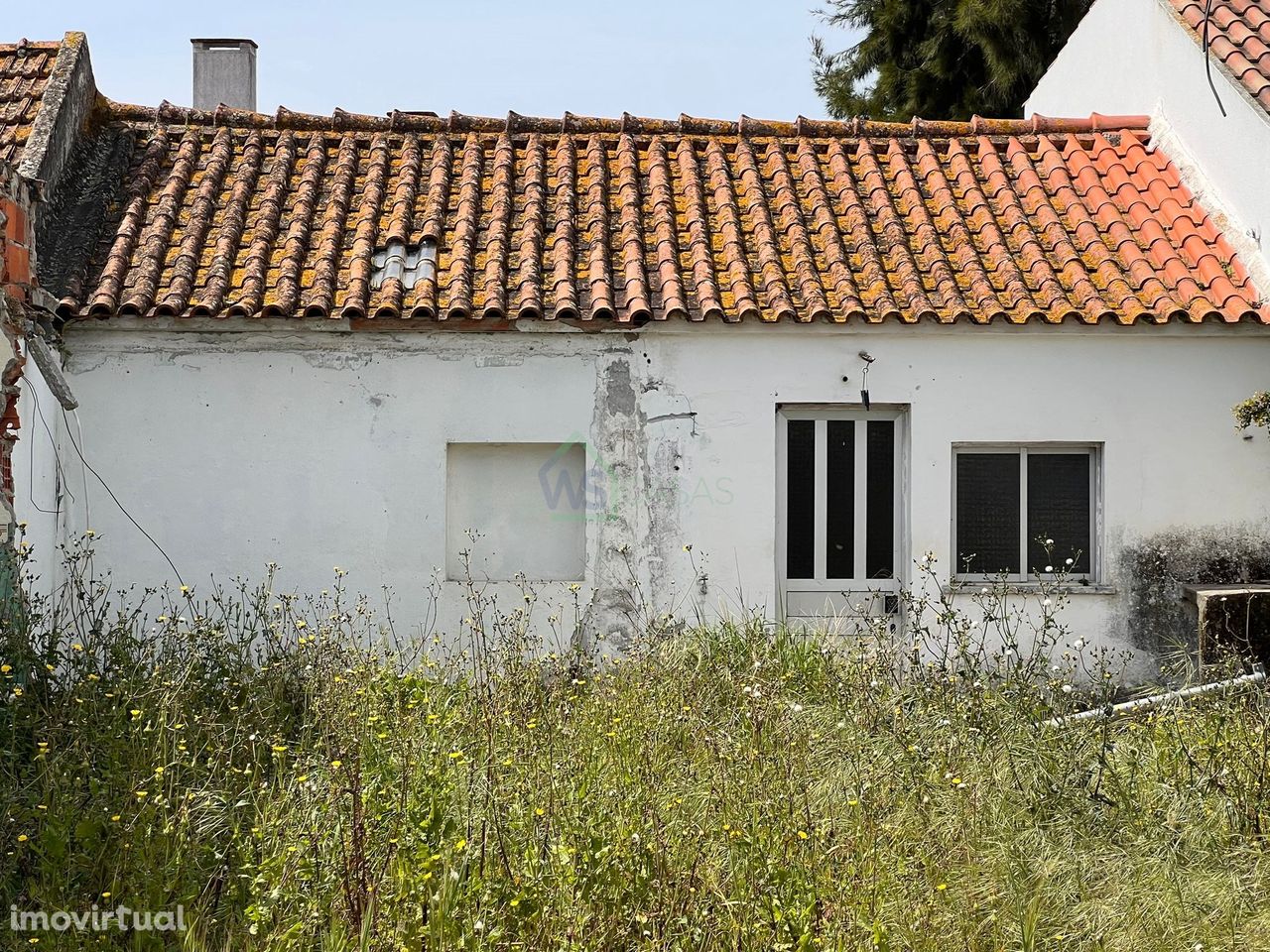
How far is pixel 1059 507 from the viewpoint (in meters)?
10.4

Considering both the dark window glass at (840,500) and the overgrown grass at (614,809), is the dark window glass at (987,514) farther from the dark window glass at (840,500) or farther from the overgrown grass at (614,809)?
the overgrown grass at (614,809)

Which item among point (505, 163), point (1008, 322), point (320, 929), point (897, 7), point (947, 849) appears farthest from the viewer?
point (897, 7)

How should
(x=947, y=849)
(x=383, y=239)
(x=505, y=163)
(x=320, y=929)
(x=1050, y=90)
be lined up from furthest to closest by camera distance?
(x=1050, y=90)
(x=505, y=163)
(x=383, y=239)
(x=947, y=849)
(x=320, y=929)

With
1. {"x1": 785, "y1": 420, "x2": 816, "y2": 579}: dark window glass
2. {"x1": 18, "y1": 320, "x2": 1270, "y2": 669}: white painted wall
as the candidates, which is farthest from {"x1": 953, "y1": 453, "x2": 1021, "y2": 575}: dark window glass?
{"x1": 785, "y1": 420, "x2": 816, "y2": 579}: dark window glass

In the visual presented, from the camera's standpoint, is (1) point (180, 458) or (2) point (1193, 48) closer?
(1) point (180, 458)

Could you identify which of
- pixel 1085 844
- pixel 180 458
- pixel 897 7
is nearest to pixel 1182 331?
pixel 1085 844

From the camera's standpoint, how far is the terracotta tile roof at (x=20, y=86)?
35.6 ft

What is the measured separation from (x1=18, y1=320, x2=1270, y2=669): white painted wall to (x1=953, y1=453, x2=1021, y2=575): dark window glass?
0.85 ft

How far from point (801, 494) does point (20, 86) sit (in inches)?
311

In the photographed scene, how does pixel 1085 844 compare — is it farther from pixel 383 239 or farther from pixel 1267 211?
pixel 383 239

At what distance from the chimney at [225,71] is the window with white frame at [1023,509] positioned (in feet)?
29.6

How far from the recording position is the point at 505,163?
12.0 metres

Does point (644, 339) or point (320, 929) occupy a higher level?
point (644, 339)

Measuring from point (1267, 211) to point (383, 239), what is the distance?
7.14 m
